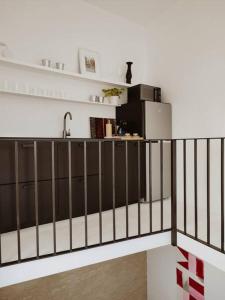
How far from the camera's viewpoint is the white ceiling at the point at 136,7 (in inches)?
132

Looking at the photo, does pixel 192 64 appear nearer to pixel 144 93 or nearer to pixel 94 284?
pixel 144 93

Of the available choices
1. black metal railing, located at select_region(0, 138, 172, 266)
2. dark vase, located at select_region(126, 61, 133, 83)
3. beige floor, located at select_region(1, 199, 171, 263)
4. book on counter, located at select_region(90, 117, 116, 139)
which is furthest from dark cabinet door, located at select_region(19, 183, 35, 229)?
dark vase, located at select_region(126, 61, 133, 83)

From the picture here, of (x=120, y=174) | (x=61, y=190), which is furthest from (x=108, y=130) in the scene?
(x=61, y=190)

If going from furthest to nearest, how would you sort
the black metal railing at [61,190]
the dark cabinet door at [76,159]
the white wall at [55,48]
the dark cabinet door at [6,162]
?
the white wall at [55,48] < the dark cabinet door at [76,159] < the dark cabinet door at [6,162] < the black metal railing at [61,190]

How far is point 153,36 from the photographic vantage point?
151 inches

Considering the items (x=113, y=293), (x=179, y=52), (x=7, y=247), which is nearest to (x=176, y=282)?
(x=113, y=293)

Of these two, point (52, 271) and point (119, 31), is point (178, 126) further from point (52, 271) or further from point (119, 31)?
point (52, 271)

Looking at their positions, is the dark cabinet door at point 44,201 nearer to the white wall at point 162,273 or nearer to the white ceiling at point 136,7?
the white wall at point 162,273

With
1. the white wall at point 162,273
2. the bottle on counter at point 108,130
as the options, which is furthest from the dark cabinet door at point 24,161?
the white wall at point 162,273

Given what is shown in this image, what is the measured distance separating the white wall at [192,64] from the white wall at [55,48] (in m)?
0.61

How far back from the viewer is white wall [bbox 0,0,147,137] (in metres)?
2.78

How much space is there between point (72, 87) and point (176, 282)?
3.43 metres

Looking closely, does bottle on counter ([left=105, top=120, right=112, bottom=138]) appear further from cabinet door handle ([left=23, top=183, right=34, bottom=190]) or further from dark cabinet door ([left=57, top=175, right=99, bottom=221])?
cabinet door handle ([left=23, top=183, right=34, bottom=190])

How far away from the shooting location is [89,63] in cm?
333
